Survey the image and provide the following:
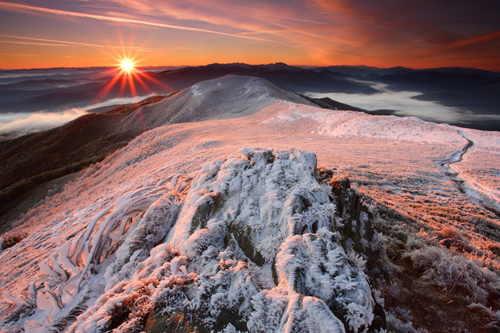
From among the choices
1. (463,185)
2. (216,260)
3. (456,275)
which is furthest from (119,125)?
(456,275)

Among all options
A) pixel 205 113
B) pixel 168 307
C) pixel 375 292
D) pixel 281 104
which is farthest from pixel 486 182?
pixel 205 113

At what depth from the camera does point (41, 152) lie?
162 ft

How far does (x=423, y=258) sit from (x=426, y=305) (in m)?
0.87

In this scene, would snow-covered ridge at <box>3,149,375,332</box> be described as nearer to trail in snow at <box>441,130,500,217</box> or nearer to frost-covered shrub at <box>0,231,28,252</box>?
frost-covered shrub at <box>0,231,28,252</box>

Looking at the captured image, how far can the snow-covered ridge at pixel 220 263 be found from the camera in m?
1.85

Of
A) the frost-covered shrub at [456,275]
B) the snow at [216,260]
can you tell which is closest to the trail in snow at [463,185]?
the snow at [216,260]

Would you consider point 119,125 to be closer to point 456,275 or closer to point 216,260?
point 216,260

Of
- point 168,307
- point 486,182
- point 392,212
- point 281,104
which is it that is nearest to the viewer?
point 168,307

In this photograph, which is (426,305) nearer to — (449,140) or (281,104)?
(449,140)

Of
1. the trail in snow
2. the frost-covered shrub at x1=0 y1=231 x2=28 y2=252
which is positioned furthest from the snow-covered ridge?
the trail in snow

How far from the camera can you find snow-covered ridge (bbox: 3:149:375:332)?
1.85 metres

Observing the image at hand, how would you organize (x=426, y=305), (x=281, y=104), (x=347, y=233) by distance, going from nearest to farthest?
(x=426, y=305)
(x=347, y=233)
(x=281, y=104)

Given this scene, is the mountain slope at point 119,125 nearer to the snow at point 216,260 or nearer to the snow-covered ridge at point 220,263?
the snow at point 216,260

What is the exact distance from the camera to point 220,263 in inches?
87.7
